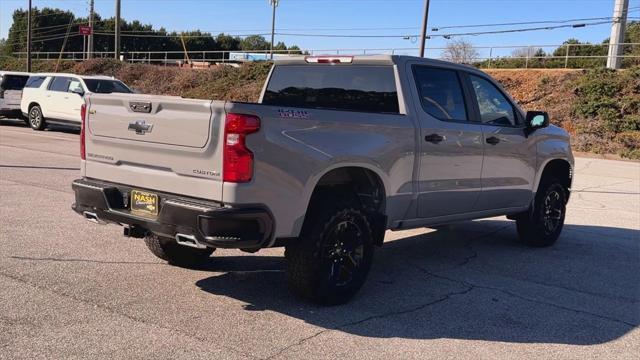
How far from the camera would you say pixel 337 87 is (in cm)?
612

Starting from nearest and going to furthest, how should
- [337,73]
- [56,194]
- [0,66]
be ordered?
[337,73], [56,194], [0,66]

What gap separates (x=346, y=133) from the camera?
502cm

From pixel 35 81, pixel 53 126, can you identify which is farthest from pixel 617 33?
pixel 35 81

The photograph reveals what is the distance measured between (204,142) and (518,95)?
104ft

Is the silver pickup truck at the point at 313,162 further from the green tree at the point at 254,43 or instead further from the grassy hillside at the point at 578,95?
the green tree at the point at 254,43

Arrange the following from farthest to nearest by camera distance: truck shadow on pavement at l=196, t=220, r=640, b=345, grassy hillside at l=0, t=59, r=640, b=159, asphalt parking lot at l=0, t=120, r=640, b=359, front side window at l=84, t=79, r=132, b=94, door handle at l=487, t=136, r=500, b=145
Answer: grassy hillside at l=0, t=59, r=640, b=159 → front side window at l=84, t=79, r=132, b=94 → door handle at l=487, t=136, r=500, b=145 → truck shadow on pavement at l=196, t=220, r=640, b=345 → asphalt parking lot at l=0, t=120, r=640, b=359

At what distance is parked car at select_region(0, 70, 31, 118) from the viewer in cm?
2291

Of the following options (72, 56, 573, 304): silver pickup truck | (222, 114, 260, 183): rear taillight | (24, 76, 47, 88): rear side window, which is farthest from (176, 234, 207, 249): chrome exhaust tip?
(24, 76, 47, 88): rear side window

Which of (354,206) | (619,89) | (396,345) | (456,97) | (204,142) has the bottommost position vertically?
(396,345)

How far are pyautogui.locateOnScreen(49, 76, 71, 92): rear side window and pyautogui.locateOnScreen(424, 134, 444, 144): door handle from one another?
17400mm

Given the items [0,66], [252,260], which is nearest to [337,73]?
[252,260]

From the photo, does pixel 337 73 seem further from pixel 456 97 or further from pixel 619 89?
pixel 619 89

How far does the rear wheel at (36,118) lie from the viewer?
21.6m

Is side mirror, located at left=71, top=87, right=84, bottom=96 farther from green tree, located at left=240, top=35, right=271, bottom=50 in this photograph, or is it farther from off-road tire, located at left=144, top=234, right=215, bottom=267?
green tree, located at left=240, top=35, right=271, bottom=50
